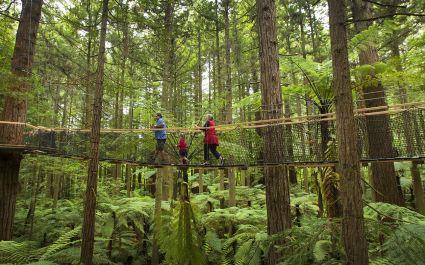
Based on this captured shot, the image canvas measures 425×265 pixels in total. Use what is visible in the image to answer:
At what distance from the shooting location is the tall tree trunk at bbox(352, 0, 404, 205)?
18.2ft

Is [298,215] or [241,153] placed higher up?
[241,153]

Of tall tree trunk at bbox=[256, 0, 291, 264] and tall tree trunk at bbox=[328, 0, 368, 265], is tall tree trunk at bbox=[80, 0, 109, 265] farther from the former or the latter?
tall tree trunk at bbox=[328, 0, 368, 265]

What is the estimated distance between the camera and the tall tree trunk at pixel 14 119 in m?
7.58

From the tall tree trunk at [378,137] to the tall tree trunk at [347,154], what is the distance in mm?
2861

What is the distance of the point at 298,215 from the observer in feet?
25.9

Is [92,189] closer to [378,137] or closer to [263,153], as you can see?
[263,153]

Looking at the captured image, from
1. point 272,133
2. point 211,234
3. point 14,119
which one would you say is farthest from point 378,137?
point 14,119

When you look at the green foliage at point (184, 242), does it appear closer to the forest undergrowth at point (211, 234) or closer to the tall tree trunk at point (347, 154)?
the forest undergrowth at point (211, 234)

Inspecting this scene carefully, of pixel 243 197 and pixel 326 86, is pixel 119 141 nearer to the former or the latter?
pixel 243 197

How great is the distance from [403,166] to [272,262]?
304 inches

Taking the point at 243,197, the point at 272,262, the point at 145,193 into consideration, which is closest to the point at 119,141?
the point at 243,197

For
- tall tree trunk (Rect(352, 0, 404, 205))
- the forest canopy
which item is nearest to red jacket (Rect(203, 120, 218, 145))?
the forest canopy

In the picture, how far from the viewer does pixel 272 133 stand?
5297 millimetres

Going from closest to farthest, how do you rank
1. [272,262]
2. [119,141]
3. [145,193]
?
1. [272,262]
2. [119,141]
3. [145,193]
